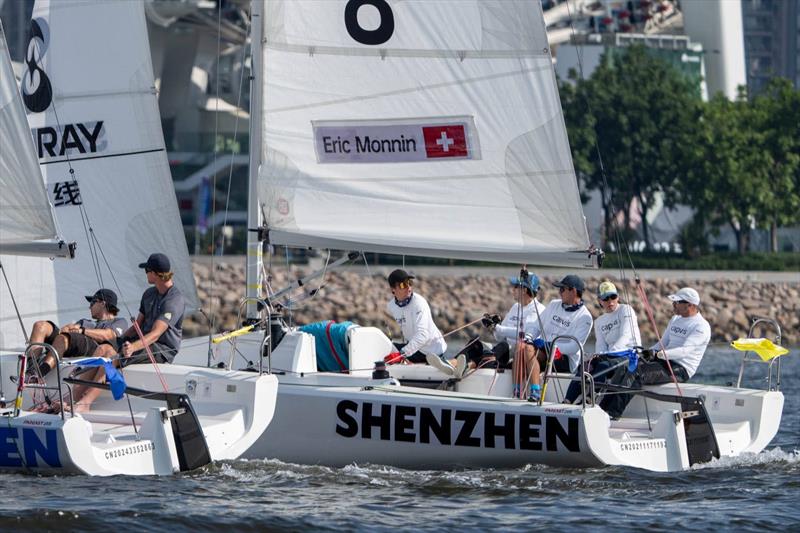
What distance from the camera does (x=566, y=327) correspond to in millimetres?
12727

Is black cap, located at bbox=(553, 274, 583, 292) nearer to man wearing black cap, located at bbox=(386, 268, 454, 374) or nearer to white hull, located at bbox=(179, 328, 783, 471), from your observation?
white hull, located at bbox=(179, 328, 783, 471)

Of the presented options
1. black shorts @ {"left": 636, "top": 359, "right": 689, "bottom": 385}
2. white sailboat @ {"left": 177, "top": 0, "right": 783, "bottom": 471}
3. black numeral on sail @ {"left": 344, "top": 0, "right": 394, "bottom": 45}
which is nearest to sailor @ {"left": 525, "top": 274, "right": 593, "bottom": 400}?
white sailboat @ {"left": 177, "top": 0, "right": 783, "bottom": 471}

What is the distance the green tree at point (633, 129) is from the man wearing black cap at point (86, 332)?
113 feet

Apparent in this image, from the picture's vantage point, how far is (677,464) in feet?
38.7

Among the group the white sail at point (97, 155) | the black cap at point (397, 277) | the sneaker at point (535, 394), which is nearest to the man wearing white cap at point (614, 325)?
the sneaker at point (535, 394)

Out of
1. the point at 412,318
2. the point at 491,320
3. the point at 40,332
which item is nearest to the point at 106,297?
the point at 40,332

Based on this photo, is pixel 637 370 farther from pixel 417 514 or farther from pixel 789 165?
pixel 789 165

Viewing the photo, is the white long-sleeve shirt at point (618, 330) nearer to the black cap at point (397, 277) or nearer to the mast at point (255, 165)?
the black cap at point (397, 277)

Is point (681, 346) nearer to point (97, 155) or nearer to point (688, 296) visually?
point (688, 296)

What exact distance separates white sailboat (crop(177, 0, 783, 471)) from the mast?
0.05 feet

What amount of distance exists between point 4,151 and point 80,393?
2.09 m

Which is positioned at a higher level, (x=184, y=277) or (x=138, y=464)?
(x=184, y=277)

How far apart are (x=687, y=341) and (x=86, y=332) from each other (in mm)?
4911

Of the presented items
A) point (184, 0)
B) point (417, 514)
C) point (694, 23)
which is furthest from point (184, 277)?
point (694, 23)
